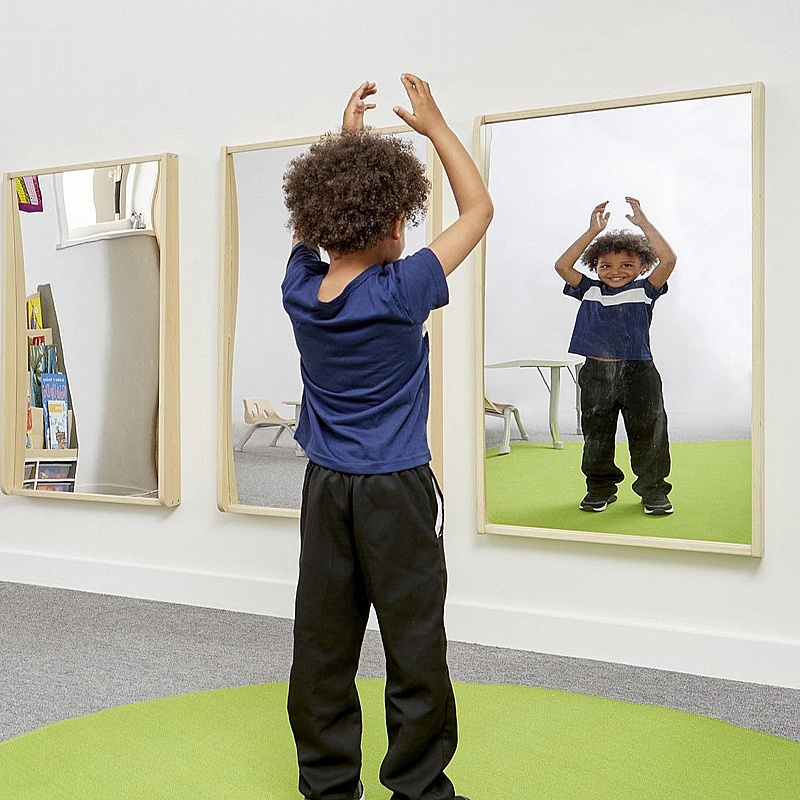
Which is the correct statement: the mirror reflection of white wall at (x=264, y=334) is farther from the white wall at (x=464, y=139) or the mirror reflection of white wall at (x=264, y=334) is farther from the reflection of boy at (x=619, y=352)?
the reflection of boy at (x=619, y=352)

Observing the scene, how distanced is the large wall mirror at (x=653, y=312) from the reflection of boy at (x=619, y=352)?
23 mm

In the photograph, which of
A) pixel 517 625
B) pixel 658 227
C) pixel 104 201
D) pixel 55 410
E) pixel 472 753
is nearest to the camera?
pixel 472 753

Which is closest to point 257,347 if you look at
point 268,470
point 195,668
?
point 268,470

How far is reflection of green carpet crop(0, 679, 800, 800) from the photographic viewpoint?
189 centimetres

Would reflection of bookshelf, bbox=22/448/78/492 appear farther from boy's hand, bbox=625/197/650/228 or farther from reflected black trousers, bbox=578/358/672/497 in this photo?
boy's hand, bbox=625/197/650/228

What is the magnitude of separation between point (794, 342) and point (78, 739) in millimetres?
1958

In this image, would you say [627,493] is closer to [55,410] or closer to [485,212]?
[485,212]

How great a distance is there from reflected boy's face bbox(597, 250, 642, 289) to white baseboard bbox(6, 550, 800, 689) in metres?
0.94

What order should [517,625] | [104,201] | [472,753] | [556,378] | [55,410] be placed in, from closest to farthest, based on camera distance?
[472,753] < [556,378] < [517,625] < [104,201] < [55,410]

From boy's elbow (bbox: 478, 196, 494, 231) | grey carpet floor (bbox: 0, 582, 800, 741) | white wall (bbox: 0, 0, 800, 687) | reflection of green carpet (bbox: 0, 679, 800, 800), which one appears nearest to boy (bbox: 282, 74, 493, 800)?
boy's elbow (bbox: 478, 196, 494, 231)

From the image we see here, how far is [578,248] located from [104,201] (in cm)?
167

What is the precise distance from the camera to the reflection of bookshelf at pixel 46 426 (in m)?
3.57

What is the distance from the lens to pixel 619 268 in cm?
272

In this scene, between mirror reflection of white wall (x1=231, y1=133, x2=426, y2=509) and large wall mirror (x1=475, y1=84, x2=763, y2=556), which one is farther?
mirror reflection of white wall (x1=231, y1=133, x2=426, y2=509)
